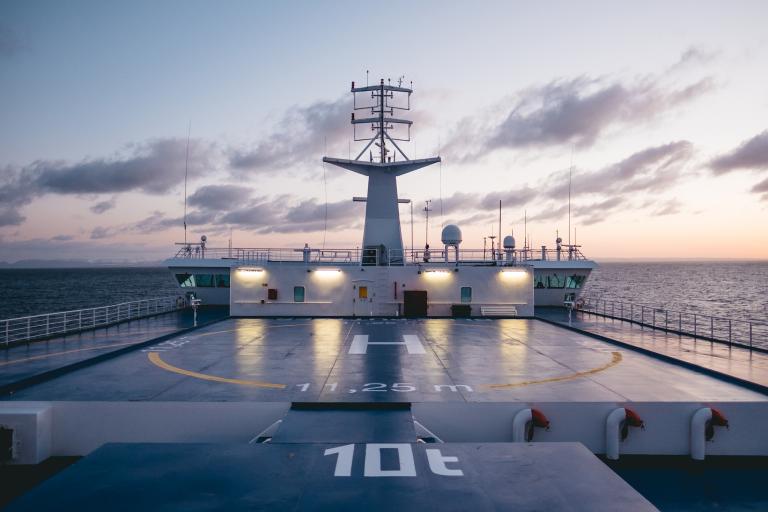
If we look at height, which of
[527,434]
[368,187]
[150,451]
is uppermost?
[368,187]

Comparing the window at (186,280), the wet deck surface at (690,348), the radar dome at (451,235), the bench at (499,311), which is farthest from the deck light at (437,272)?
the window at (186,280)

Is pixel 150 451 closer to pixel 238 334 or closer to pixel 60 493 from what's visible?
pixel 60 493

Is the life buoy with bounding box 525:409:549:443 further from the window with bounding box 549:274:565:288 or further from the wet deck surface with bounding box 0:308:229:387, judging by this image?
the window with bounding box 549:274:565:288

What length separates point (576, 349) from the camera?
2156cm

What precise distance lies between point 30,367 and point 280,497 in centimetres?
1539

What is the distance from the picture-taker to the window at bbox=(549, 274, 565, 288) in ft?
138

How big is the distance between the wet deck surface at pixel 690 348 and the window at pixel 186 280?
2891 centimetres

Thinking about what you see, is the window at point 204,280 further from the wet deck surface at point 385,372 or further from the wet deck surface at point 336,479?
the wet deck surface at point 336,479

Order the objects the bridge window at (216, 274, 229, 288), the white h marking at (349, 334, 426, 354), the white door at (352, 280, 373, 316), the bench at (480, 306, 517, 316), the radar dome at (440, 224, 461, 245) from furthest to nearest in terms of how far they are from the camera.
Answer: the bridge window at (216, 274, 229, 288)
the radar dome at (440, 224, 461, 245)
the white door at (352, 280, 373, 316)
the bench at (480, 306, 517, 316)
the white h marking at (349, 334, 426, 354)

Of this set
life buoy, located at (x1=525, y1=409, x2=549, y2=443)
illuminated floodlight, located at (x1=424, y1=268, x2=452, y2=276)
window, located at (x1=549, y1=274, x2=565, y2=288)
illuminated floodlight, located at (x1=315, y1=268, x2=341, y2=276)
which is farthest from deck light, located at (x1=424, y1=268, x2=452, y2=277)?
life buoy, located at (x1=525, y1=409, x2=549, y2=443)

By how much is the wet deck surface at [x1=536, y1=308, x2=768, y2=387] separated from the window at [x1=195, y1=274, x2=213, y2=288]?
27413 millimetres

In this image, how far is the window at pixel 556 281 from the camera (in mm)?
42156

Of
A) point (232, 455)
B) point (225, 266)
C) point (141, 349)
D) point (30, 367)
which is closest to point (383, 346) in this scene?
point (141, 349)

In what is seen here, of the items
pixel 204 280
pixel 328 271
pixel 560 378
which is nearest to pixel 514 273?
pixel 328 271
